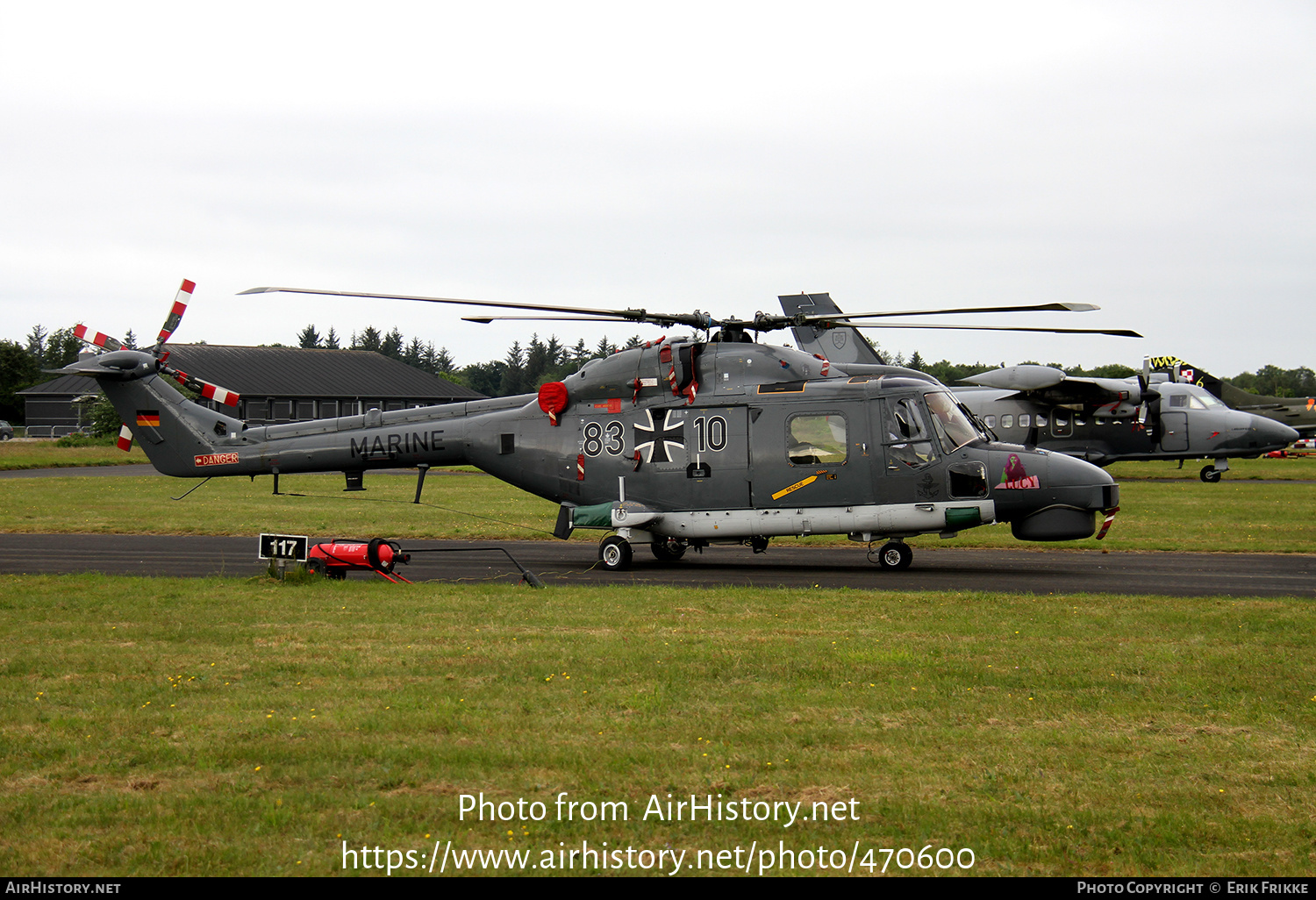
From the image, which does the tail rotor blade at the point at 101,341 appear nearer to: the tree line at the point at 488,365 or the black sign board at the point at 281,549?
the black sign board at the point at 281,549

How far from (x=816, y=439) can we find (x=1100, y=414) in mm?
20599

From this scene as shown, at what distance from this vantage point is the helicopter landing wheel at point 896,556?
59.4 feet

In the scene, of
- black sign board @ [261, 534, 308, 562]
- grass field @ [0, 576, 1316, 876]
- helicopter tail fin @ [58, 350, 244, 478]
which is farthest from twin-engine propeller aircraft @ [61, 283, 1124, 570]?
grass field @ [0, 576, 1316, 876]

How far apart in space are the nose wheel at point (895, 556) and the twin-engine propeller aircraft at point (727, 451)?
0.03 meters

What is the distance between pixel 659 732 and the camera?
7.66m

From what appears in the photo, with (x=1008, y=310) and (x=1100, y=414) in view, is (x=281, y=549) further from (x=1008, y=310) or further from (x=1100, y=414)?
(x=1100, y=414)

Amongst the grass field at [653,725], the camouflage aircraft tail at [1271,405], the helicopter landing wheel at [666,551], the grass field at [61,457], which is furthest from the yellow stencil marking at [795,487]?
the grass field at [61,457]

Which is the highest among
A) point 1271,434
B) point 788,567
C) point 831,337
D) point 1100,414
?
point 831,337

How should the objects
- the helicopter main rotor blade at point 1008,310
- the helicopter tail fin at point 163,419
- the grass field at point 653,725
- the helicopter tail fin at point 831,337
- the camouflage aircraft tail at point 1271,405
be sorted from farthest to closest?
the camouflage aircraft tail at point 1271,405 < the helicopter tail fin at point 831,337 < the helicopter tail fin at point 163,419 < the helicopter main rotor blade at point 1008,310 < the grass field at point 653,725

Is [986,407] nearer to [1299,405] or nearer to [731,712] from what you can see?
[1299,405]

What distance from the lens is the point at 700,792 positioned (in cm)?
640

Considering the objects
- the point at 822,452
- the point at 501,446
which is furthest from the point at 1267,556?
the point at 501,446

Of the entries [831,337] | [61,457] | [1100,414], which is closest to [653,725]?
[831,337]
